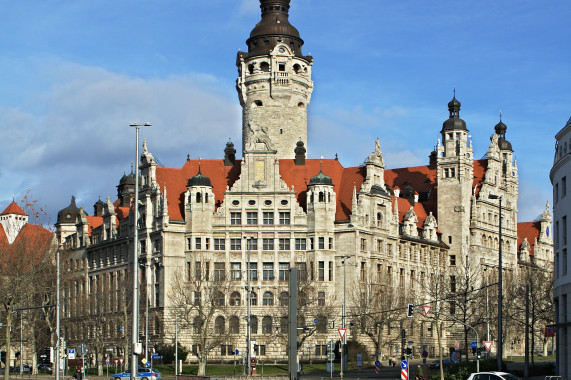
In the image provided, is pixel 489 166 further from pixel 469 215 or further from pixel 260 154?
pixel 260 154

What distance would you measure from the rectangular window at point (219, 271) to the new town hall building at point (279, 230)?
31cm

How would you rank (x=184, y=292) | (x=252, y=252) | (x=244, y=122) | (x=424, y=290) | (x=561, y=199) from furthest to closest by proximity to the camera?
(x=244, y=122), (x=424, y=290), (x=252, y=252), (x=184, y=292), (x=561, y=199)

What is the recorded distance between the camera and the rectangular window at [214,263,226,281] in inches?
5032

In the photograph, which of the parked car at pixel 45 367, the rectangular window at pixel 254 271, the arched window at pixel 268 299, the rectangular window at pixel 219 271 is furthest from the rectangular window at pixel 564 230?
the parked car at pixel 45 367

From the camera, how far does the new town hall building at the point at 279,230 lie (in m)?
132

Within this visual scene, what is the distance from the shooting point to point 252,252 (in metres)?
135

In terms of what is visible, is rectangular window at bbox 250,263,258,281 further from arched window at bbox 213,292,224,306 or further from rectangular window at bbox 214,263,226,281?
arched window at bbox 213,292,224,306

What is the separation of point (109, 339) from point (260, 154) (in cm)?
2974

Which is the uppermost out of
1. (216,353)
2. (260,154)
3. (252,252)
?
(260,154)

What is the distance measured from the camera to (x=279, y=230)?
135 meters

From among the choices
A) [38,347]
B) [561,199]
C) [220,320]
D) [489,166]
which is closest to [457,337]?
[489,166]

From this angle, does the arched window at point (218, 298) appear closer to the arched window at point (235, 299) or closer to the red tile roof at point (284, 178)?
the arched window at point (235, 299)

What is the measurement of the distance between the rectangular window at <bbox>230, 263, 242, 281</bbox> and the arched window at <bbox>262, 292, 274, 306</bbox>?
386 centimetres

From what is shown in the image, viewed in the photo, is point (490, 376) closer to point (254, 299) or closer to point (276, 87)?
point (254, 299)
